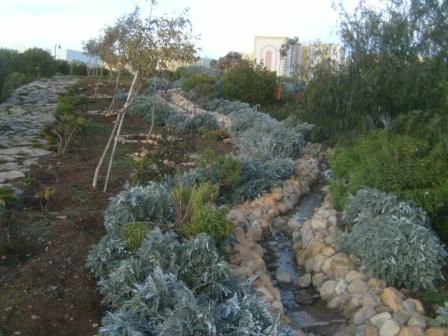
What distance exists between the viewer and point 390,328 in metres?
3.84

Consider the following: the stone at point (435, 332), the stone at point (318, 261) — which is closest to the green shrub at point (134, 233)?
the stone at point (318, 261)

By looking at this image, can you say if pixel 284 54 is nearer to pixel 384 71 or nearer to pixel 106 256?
pixel 384 71

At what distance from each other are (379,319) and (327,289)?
0.64 metres

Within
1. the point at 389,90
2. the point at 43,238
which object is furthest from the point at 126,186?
the point at 389,90

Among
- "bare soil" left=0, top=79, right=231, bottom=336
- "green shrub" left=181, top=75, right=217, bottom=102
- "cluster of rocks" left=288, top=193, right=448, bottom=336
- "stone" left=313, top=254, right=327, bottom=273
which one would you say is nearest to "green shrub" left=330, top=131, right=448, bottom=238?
"cluster of rocks" left=288, top=193, right=448, bottom=336

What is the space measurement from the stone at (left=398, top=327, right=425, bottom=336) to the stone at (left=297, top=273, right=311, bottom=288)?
1090mm

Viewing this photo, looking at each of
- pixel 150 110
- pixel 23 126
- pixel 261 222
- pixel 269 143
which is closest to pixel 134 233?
pixel 261 222

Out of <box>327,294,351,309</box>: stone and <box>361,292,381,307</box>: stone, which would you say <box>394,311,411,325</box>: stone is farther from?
<box>327,294,351,309</box>: stone

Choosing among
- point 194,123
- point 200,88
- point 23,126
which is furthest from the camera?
point 200,88

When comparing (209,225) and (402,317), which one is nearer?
(402,317)

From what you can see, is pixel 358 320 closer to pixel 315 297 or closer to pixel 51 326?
pixel 315 297

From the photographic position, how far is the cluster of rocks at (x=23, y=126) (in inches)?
274

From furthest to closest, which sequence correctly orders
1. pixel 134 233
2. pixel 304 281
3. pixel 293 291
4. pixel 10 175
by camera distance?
pixel 10 175 < pixel 304 281 < pixel 293 291 < pixel 134 233

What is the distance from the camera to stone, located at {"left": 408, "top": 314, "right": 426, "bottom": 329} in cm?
380
